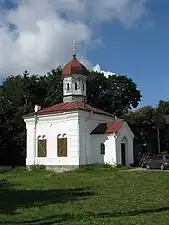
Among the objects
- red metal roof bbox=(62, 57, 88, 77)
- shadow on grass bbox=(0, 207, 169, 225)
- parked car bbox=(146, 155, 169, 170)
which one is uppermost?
red metal roof bbox=(62, 57, 88, 77)

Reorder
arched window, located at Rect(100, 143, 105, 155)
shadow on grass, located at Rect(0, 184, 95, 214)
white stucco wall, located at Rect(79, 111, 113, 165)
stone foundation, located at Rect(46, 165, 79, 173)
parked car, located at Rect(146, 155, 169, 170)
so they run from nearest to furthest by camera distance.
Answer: shadow on grass, located at Rect(0, 184, 95, 214)
parked car, located at Rect(146, 155, 169, 170)
stone foundation, located at Rect(46, 165, 79, 173)
white stucco wall, located at Rect(79, 111, 113, 165)
arched window, located at Rect(100, 143, 105, 155)

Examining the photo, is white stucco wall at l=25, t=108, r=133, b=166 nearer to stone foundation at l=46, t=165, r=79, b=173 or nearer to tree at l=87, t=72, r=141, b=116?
stone foundation at l=46, t=165, r=79, b=173

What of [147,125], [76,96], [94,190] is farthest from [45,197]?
[147,125]

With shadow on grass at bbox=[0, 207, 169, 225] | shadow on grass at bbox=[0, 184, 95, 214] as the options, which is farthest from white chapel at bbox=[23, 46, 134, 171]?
shadow on grass at bbox=[0, 207, 169, 225]

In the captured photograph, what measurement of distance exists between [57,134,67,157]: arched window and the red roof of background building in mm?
3047

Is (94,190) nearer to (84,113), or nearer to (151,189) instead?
(151,189)

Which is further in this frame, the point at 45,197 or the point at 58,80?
the point at 58,80

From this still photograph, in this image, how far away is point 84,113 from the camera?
38094mm

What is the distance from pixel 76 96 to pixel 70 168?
9.22 meters

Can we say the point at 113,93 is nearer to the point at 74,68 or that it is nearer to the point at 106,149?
the point at 74,68

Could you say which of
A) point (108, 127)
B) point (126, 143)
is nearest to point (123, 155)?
point (126, 143)

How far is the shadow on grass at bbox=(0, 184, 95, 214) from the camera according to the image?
49.8 feet

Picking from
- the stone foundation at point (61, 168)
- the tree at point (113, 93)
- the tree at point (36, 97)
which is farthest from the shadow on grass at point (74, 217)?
the tree at point (113, 93)

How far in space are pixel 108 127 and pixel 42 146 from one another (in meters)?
7.37
